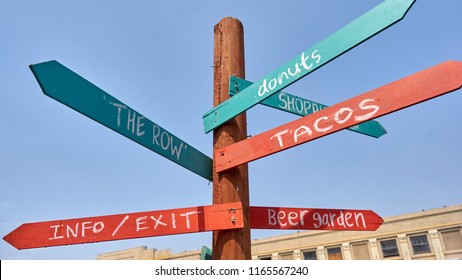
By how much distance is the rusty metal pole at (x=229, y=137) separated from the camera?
249 cm

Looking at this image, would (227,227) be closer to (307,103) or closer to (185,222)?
(185,222)

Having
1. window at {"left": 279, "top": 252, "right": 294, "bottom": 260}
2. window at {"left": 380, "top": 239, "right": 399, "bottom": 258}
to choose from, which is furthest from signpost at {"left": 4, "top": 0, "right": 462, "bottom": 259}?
window at {"left": 279, "top": 252, "right": 294, "bottom": 260}

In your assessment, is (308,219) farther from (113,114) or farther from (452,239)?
(452,239)

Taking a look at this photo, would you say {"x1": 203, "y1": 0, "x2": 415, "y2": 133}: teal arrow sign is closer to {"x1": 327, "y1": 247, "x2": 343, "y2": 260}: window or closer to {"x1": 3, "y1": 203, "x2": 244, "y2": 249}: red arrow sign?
{"x1": 3, "y1": 203, "x2": 244, "y2": 249}: red arrow sign

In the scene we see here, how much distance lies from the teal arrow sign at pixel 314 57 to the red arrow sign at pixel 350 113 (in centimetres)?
28

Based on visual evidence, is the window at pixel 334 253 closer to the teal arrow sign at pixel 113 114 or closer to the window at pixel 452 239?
the window at pixel 452 239

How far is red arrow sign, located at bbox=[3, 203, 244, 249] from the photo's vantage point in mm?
2266

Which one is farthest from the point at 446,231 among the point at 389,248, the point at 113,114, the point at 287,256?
the point at 113,114

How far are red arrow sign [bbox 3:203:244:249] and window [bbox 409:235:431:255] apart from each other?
20.6 meters

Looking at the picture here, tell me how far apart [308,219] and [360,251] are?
20.1m

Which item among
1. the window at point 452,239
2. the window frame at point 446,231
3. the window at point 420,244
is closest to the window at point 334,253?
the window at point 420,244

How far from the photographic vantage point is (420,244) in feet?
63.7
